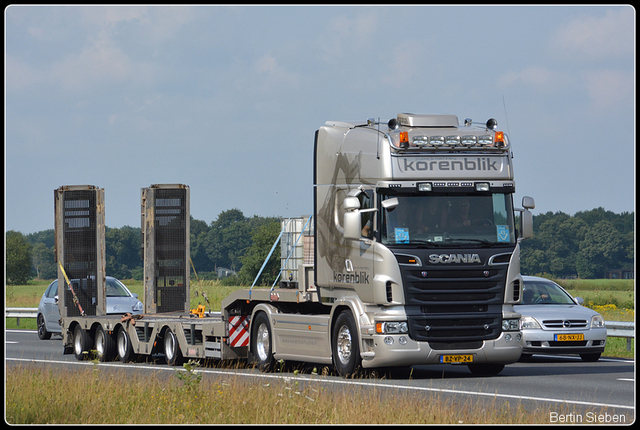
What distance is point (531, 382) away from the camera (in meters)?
14.5

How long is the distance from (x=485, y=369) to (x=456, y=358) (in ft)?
6.81

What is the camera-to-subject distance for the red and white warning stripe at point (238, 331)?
1712 cm

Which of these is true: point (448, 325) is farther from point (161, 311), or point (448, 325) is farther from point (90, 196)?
point (90, 196)

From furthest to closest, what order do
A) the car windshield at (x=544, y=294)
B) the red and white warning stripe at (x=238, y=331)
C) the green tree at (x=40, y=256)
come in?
the green tree at (x=40, y=256) < the car windshield at (x=544, y=294) < the red and white warning stripe at (x=238, y=331)

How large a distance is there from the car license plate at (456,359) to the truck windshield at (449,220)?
1.68 m

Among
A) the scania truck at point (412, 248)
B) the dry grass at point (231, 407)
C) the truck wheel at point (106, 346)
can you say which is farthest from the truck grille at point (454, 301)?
the truck wheel at point (106, 346)

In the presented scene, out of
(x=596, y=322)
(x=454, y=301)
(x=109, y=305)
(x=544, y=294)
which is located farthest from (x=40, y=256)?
(x=454, y=301)

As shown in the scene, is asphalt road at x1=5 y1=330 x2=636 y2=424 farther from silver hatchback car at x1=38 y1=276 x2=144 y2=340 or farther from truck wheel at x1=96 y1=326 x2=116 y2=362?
silver hatchback car at x1=38 y1=276 x2=144 y2=340

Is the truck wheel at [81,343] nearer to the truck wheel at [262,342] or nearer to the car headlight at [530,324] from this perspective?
the truck wheel at [262,342]

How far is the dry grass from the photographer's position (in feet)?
30.9

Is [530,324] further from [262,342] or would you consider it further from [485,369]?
[262,342]

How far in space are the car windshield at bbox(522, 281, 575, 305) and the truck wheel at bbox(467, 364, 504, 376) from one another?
318 cm

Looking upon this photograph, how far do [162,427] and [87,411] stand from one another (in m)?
1.43

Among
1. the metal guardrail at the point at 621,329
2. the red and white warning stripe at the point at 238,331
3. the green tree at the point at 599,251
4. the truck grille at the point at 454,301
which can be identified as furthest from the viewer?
the green tree at the point at 599,251
